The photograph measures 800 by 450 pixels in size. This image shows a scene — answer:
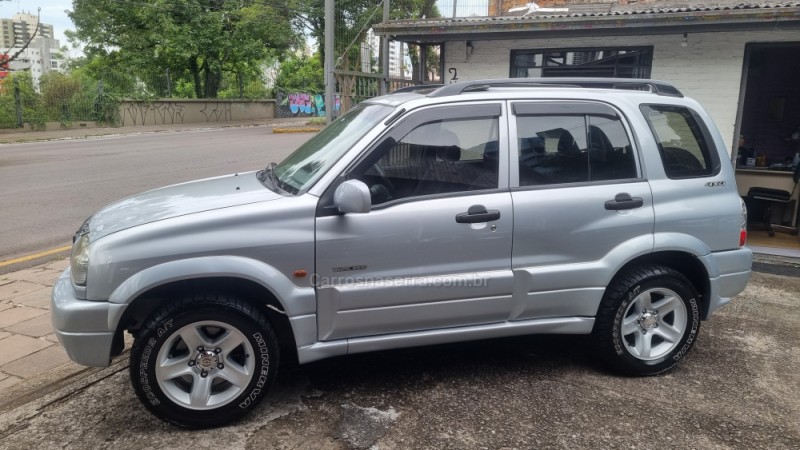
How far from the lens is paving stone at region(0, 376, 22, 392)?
3896 millimetres

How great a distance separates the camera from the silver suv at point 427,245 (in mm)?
3176

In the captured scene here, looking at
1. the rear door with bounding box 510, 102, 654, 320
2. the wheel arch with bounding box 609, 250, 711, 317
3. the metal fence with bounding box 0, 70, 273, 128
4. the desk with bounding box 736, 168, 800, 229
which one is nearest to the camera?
the rear door with bounding box 510, 102, 654, 320

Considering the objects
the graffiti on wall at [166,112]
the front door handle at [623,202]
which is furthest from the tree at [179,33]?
the front door handle at [623,202]

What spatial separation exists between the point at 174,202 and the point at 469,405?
215 cm

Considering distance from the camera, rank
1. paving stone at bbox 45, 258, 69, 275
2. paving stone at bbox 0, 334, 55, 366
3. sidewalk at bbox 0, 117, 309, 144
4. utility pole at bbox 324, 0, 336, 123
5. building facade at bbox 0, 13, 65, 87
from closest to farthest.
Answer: paving stone at bbox 0, 334, 55, 366, paving stone at bbox 45, 258, 69, 275, utility pole at bbox 324, 0, 336, 123, building facade at bbox 0, 13, 65, 87, sidewalk at bbox 0, 117, 309, 144

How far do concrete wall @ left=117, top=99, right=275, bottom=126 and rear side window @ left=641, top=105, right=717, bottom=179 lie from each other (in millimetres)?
29627

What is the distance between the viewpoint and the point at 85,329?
10.2ft

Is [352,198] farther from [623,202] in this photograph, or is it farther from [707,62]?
[707,62]

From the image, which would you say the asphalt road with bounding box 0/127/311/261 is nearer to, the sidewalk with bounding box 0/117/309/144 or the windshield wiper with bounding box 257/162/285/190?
the sidewalk with bounding box 0/117/309/144

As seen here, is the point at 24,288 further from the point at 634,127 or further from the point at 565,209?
the point at 634,127

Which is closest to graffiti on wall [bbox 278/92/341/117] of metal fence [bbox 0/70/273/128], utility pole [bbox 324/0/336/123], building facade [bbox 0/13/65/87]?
metal fence [bbox 0/70/273/128]

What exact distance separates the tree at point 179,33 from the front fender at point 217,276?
103 feet

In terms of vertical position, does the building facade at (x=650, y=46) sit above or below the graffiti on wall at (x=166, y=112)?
above

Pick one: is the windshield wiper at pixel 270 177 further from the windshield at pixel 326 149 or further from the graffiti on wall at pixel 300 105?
the graffiti on wall at pixel 300 105
